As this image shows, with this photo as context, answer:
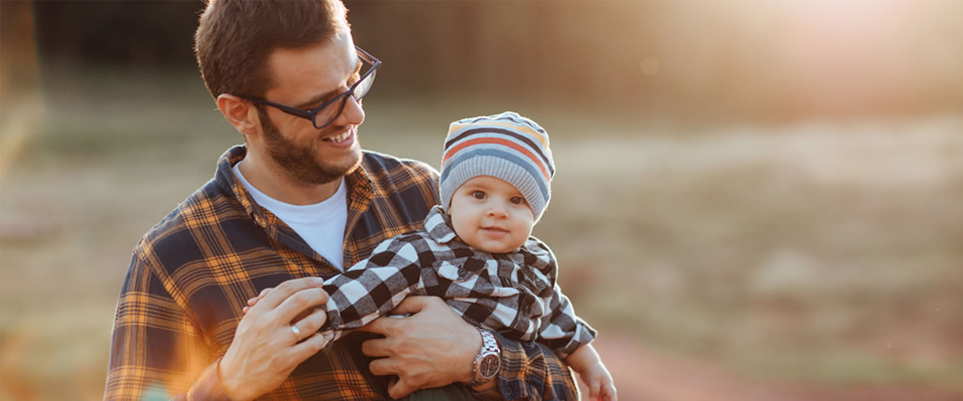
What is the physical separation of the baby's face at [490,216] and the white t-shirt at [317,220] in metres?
0.41

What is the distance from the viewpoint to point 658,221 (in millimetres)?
9547

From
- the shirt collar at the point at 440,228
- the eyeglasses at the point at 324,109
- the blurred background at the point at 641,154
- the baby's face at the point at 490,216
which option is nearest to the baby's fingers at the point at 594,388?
the baby's face at the point at 490,216

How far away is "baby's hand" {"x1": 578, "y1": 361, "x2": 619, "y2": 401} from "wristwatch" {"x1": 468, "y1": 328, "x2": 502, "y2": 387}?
406 millimetres

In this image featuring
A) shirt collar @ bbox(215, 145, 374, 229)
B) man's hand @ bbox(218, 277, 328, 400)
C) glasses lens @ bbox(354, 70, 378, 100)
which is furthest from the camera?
glasses lens @ bbox(354, 70, 378, 100)

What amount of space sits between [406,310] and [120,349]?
2.41 ft

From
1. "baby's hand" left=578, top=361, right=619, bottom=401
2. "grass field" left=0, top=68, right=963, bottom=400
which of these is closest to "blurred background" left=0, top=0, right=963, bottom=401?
"grass field" left=0, top=68, right=963, bottom=400

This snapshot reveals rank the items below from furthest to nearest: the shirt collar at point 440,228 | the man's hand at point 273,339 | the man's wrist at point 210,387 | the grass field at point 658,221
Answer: the grass field at point 658,221 → the shirt collar at point 440,228 → the man's wrist at point 210,387 → the man's hand at point 273,339

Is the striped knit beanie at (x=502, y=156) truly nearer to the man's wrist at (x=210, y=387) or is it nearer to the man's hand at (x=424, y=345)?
the man's hand at (x=424, y=345)

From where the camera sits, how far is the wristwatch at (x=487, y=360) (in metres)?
1.83

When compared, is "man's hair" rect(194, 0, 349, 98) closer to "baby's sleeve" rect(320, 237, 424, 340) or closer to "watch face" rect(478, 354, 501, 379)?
"baby's sleeve" rect(320, 237, 424, 340)

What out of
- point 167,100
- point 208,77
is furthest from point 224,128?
point 208,77

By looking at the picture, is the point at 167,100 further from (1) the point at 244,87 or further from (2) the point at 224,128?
(1) the point at 244,87

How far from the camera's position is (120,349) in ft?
6.17

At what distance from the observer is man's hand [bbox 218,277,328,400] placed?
1673 millimetres
